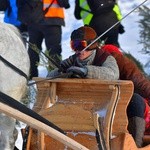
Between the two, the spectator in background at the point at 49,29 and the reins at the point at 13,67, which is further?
the spectator in background at the point at 49,29

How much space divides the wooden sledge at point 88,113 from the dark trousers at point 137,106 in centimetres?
28

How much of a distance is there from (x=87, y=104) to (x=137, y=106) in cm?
41

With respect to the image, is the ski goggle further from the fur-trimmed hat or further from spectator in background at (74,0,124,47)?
spectator in background at (74,0,124,47)

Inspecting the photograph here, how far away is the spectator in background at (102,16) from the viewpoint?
22.9 ft

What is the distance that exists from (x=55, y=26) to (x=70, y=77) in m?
2.65

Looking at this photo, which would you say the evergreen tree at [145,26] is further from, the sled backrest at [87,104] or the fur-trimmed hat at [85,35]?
the sled backrest at [87,104]

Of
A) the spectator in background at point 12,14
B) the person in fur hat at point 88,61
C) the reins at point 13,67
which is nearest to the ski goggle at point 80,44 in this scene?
the person in fur hat at point 88,61

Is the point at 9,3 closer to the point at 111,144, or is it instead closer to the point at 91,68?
the point at 91,68

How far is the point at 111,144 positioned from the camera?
436 centimetres

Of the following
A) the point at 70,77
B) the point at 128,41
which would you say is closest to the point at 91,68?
the point at 70,77

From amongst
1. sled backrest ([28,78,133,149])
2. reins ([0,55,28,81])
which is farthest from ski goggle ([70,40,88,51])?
reins ([0,55,28,81])

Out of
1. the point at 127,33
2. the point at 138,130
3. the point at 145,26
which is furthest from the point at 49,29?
the point at 127,33

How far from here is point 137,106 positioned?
474 centimetres

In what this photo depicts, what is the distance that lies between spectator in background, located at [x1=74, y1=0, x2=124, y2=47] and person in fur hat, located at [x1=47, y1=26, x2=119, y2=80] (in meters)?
2.16
